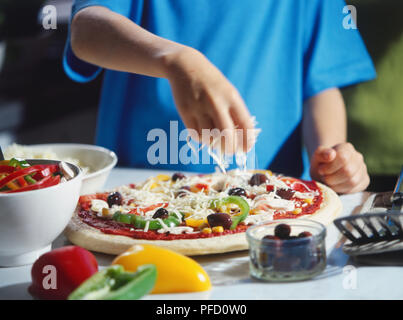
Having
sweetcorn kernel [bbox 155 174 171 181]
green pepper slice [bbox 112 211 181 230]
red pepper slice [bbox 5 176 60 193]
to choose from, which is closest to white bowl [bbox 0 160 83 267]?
red pepper slice [bbox 5 176 60 193]

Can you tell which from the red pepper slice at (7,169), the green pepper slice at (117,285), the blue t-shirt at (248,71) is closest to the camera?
the green pepper slice at (117,285)

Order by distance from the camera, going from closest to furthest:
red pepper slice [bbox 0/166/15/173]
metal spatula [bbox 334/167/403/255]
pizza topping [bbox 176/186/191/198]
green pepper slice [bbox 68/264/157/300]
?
green pepper slice [bbox 68/264/157/300]
metal spatula [bbox 334/167/403/255]
red pepper slice [bbox 0/166/15/173]
pizza topping [bbox 176/186/191/198]

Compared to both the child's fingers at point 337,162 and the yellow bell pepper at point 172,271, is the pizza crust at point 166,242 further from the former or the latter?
the child's fingers at point 337,162

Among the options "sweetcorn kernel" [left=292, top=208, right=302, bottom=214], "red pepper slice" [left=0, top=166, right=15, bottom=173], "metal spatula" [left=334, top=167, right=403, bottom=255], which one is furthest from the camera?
"sweetcorn kernel" [left=292, top=208, right=302, bottom=214]

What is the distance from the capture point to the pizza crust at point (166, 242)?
905 millimetres

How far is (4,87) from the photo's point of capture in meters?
3.54

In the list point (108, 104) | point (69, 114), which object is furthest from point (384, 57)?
point (69, 114)

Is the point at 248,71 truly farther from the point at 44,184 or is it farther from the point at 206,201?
the point at 44,184

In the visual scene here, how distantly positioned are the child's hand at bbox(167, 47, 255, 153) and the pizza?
15 cm

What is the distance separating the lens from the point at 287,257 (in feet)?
2.62

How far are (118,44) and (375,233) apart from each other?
27.4 inches

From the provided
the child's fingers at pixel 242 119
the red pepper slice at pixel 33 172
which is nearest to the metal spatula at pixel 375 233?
the child's fingers at pixel 242 119

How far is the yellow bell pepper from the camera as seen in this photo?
791 mm

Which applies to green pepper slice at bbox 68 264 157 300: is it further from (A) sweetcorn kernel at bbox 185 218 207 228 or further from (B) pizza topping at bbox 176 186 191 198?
(B) pizza topping at bbox 176 186 191 198
